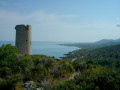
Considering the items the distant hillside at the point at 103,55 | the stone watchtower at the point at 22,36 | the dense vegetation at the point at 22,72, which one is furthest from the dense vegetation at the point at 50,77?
the distant hillside at the point at 103,55

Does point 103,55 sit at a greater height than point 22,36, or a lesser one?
lesser

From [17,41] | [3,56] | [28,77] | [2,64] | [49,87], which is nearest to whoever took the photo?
[49,87]

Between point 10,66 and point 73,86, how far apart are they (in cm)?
498

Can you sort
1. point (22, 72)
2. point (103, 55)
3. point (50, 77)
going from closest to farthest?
point (50, 77) < point (22, 72) < point (103, 55)

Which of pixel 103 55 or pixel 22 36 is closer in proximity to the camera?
pixel 22 36

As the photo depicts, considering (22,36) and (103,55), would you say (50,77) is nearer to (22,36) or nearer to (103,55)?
(22,36)

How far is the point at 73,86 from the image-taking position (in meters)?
3.94

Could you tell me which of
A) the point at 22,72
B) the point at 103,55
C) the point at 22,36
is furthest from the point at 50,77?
the point at 103,55

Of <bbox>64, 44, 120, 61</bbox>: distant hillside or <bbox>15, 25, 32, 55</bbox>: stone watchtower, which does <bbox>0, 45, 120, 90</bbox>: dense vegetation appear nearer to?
<bbox>15, 25, 32, 55</bbox>: stone watchtower

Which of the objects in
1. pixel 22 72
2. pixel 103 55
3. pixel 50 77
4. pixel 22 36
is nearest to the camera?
pixel 50 77

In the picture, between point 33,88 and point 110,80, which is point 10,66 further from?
point 110,80

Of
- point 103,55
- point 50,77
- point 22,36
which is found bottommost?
point 103,55

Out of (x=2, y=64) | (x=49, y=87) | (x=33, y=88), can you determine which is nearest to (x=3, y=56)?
(x=2, y=64)

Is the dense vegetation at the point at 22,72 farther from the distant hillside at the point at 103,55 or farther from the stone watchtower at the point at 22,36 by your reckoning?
the distant hillside at the point at 103,55
